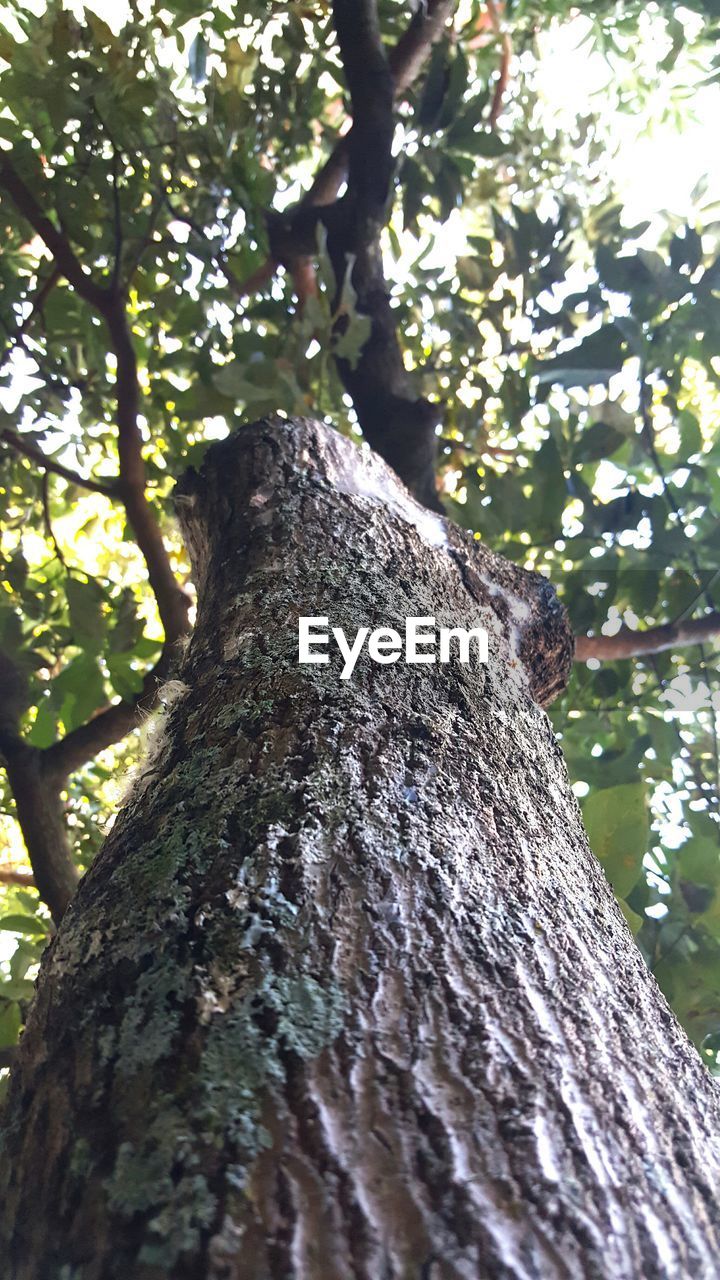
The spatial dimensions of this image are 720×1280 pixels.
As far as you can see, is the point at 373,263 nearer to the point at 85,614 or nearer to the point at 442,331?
the point at 442,331

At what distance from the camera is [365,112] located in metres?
2.14

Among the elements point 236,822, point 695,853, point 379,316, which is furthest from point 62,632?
point 236,822

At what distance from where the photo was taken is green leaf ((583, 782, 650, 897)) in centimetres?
109

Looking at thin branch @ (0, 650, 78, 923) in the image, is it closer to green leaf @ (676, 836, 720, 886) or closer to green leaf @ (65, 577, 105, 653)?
green leaf @ (65, 577, 105, 653)

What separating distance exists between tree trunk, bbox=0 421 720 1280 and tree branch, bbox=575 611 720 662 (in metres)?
1.14

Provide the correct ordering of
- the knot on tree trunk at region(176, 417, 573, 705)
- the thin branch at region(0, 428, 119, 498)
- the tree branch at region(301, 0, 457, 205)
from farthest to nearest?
the tree branch at region(301, 0, 457, 205), the thin branch at region(0, 428, 119, 498), the knot on tree trunk at region(176, 417, 573, 705)

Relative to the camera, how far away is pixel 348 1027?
526 mm

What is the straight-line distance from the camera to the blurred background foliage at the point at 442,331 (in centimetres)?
179

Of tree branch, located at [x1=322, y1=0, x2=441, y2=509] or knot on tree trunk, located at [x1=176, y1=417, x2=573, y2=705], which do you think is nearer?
knot on tree trunk, located at [x1=176, y1=417, x2=573, y2=705]

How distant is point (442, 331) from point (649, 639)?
4.01 feet

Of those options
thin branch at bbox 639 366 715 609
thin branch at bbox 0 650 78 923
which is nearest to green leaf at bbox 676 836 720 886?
thin branch at bbox 639 366 715 609

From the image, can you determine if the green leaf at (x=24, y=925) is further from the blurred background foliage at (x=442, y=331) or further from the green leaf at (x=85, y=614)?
the green leaf at (x=85, y=614)

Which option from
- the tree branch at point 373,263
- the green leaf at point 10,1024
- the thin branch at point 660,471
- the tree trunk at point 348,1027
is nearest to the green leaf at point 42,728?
the green leaf at point 10,1024

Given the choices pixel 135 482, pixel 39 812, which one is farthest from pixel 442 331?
pixel 39 812
